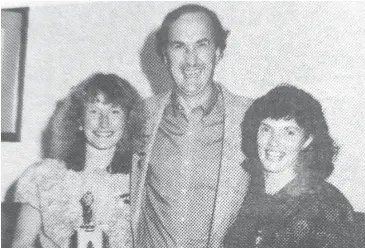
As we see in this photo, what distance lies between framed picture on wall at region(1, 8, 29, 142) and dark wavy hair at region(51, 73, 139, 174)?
141mm

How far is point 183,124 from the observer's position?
140 centimetres

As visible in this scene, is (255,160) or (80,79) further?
(80,79)


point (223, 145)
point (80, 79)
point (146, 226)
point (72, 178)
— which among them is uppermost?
point (80, 79)

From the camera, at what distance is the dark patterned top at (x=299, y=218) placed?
4.13ft

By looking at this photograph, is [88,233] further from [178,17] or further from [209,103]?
[178,17]

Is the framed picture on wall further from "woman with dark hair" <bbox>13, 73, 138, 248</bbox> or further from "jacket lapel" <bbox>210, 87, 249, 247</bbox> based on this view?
"jacket lapel" <bbox>210, 87, 249, 247</bbox>

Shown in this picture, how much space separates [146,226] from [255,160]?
0.34 meters

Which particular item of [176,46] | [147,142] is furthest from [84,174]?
[176,46]

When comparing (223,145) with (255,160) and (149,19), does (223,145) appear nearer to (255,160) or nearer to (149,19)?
(255,160)

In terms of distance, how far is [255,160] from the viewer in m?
1.34

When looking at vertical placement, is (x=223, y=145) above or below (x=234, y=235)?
above

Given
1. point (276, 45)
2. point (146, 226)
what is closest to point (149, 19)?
point (276, 45)

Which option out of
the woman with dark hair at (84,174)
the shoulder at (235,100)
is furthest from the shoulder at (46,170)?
the shoulder at (235,100)

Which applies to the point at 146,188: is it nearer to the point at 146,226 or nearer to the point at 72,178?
the point at 146,226
